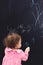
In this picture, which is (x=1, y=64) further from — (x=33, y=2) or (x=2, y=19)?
(x=33, y=2)

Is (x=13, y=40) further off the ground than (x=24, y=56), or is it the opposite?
(x=13, y=40)

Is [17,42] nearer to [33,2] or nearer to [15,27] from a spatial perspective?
[15,27]

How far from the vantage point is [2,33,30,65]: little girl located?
8.60ft

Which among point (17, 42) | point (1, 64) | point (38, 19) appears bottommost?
point (1, 64)

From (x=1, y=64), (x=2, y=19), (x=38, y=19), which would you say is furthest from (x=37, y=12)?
(x=1, y=64)

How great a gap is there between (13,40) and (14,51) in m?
0.09

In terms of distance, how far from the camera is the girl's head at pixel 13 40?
262 cm

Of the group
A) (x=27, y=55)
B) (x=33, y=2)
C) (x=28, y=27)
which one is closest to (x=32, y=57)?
(x=27, y=55)

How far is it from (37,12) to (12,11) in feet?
0.64

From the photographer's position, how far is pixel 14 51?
2.63 m

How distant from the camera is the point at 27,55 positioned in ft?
8.64

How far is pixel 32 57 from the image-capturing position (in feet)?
8.72

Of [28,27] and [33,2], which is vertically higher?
[33,2]

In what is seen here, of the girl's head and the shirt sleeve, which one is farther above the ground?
the girl's head
